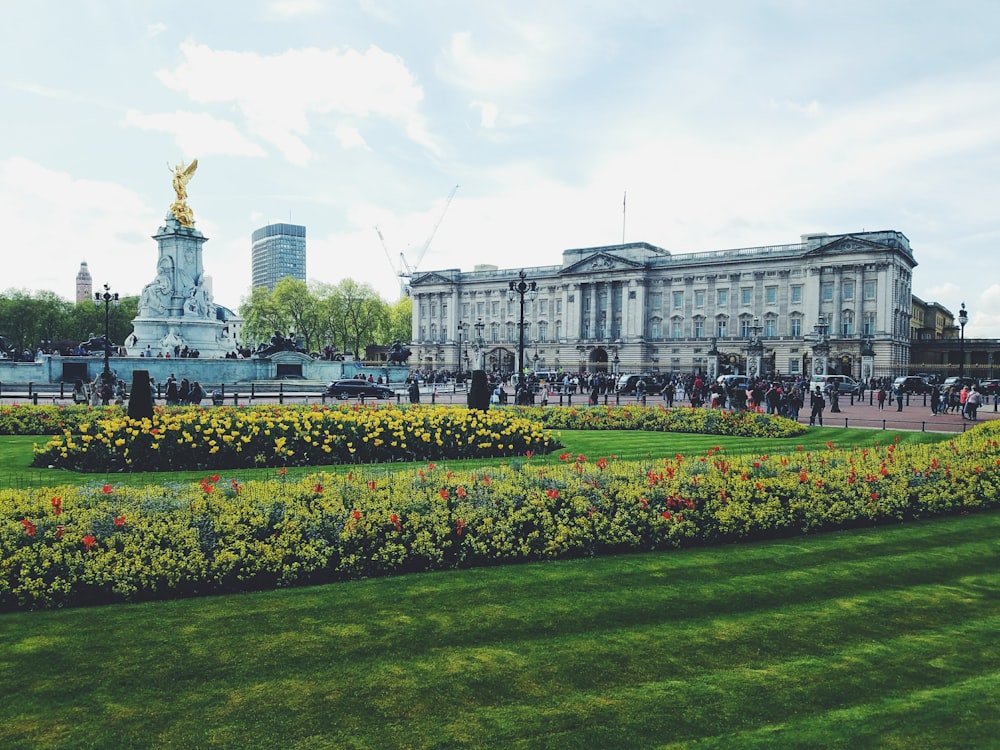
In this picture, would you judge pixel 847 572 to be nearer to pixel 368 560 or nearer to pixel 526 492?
pixel 526 492

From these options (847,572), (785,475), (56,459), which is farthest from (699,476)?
(56,459)

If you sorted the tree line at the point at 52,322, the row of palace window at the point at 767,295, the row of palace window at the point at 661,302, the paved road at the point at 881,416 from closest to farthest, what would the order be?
the paved road at the point at 881,416 → the row of palace window at the point at 767,295 → the row of palace window at the point at 661,302 → the tree line at the point at 52,322

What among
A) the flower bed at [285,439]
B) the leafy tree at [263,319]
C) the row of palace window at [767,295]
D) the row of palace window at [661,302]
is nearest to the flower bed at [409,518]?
the flower bed at [285,439]

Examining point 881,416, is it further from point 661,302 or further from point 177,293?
point 661,302

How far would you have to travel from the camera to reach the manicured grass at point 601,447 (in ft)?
47.6

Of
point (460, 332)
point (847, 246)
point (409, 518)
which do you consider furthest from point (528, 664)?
point (460, 332)

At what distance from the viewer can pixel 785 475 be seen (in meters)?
12.8

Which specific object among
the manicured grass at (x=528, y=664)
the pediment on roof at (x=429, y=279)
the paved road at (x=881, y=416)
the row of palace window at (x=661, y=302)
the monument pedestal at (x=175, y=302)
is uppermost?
the pediment on roof at (x=429, y=279)

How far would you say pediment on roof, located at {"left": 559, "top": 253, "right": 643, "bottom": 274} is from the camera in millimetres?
102438

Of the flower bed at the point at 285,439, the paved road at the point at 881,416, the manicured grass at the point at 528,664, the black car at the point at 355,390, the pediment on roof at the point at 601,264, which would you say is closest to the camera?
the manicured grass at the point at 528,664

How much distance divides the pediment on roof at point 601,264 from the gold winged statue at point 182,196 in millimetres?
59407

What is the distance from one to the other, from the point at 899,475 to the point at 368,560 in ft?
31.0

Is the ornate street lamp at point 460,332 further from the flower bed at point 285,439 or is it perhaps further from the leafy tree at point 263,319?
the flower bed at point 285,439

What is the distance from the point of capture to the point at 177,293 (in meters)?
56.2
